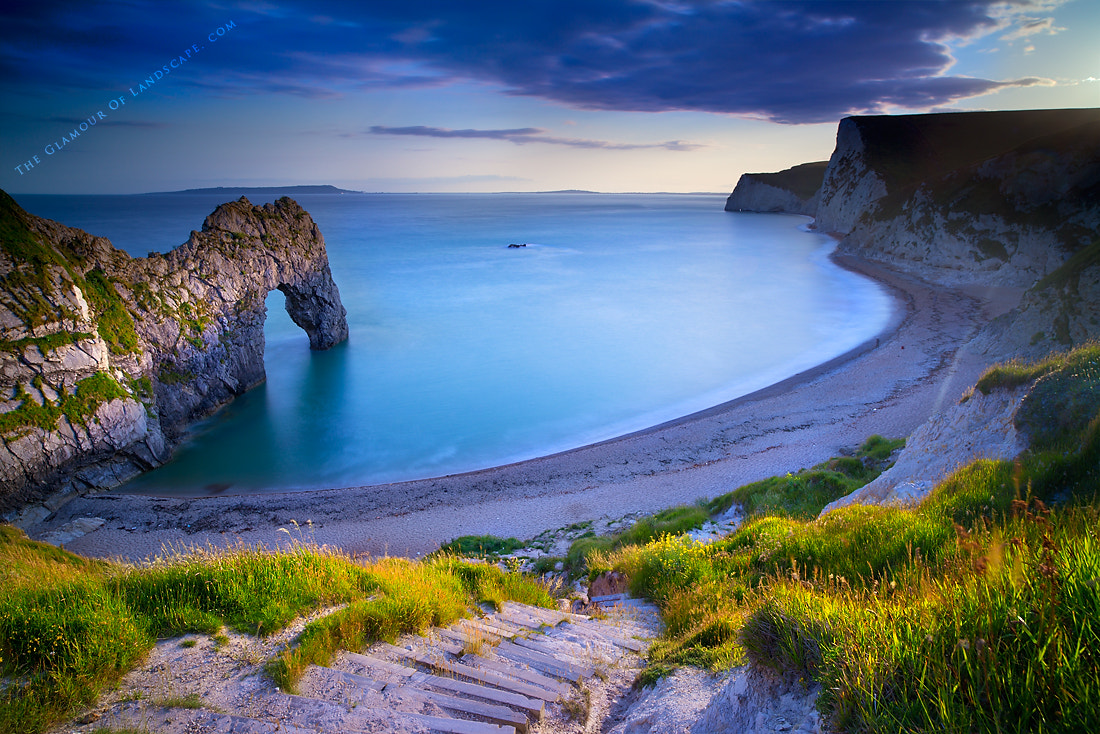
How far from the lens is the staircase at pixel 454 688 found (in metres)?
3.70

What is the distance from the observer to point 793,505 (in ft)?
35.0

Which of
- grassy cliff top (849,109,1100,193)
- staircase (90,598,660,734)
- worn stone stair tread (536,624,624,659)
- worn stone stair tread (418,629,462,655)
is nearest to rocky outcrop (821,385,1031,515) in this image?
worn stone stair tread (536,624,624,659)

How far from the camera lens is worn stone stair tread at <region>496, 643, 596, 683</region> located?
15.0 ft

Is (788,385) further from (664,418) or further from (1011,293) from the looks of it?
(1011,293)

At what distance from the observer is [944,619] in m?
2.58

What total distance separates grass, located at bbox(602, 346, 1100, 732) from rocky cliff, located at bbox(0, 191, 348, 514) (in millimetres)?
18407

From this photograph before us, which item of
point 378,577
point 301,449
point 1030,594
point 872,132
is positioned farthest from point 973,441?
point 872,132

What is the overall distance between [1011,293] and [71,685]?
5042 centimetres

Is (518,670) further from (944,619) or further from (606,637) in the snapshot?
(944,619)

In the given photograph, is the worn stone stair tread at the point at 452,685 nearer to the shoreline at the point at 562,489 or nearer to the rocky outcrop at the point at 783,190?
the shoreline at the point at 562,489

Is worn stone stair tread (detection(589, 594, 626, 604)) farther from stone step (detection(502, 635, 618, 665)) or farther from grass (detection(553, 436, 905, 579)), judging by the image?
stone step (detection(502, 635, 618, 665))

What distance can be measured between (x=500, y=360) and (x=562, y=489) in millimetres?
16403

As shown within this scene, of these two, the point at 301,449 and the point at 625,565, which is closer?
the point at 625,565

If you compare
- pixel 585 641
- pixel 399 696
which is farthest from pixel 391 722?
pixel 585 641
